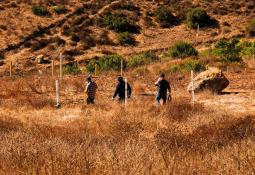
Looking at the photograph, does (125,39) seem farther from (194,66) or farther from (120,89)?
(120,89)

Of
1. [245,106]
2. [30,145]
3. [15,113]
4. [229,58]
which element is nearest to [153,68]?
[229,58]

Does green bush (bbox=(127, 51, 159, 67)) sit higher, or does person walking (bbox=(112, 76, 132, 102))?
green bush (bbox=(127, 51, 159, 67))

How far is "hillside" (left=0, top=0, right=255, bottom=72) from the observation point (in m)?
46.1

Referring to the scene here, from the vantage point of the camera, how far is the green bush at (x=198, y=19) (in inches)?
2153

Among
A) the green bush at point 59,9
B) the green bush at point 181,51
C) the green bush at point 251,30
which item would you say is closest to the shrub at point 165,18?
the green bush at point 251,30

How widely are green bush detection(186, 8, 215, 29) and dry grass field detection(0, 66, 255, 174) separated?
28366mm

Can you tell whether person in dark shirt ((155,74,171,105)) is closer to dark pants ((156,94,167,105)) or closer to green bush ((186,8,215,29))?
dark pants ((156,94,167,105))

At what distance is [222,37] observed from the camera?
163 feet

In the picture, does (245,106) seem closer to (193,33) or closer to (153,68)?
(153,68)

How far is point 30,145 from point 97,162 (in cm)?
199

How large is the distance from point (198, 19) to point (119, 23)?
357 inches

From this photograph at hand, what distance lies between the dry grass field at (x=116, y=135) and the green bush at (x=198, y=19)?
2837cm

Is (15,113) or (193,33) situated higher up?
(193,33)

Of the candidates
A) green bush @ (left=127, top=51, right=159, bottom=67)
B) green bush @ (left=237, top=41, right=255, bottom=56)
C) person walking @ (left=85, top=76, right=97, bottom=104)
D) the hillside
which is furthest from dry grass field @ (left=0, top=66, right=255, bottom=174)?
the hillside
